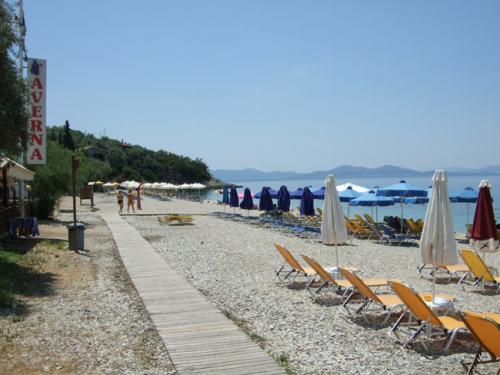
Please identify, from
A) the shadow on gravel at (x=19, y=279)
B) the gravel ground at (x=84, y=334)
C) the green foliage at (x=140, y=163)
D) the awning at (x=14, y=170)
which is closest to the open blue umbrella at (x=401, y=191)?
the gravel ground at (x=84, y=334)

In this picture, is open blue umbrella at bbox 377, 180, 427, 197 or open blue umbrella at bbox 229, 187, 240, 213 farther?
open blue umbrella at bbox 229, 187, 240, 213

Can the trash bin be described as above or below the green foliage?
below

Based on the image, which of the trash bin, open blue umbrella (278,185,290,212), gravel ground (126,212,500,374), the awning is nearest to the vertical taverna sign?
the awning

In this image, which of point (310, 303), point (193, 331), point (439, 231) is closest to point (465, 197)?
point (310, 303)

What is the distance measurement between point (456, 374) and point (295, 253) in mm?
9273

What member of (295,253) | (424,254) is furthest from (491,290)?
(295,253)

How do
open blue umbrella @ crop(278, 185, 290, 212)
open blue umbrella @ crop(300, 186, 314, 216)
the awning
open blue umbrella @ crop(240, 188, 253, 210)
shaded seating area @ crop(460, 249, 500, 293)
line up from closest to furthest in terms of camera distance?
shaded seating area @ crop(460, 249, 500, 293) < the awning < open blue umbrella @ crop(300, 186, 314, 216) < open blue umbrella @ crop(278, 185, 290, 212) < open blue umbrella @ crop(240, 188, 253, 210)

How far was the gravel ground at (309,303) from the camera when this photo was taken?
17.0ft

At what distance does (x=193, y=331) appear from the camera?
601 cm

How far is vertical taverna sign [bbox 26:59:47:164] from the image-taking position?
1582cm

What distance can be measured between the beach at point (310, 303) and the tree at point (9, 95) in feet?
13.9

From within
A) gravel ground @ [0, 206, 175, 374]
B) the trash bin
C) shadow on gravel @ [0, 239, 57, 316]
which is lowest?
gravel ground @ [0, 206, 175, 374]

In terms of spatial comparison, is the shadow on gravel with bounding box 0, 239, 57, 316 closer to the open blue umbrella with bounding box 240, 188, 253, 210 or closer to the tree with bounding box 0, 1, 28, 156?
the tree with bounding box 0, 1, 28, 156

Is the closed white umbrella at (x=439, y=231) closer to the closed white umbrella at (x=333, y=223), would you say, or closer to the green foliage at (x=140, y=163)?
the closed white umbrella at (x=333, y=223)
